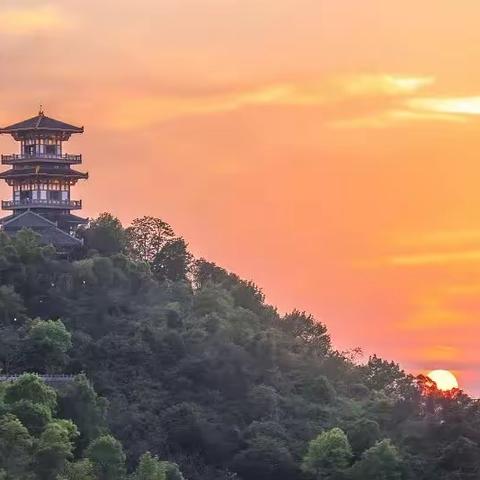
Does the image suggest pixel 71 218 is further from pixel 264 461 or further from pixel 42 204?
pixel 264 461

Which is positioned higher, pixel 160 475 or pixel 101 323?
pixel 101 323

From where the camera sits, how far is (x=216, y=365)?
100375mm

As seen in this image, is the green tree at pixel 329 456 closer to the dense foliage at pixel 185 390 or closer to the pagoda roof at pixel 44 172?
the dense foliage at pixel 185 390

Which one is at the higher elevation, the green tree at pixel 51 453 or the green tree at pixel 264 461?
A: the green tree at pixel 264 461

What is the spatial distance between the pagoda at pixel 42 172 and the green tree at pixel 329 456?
25.8 m

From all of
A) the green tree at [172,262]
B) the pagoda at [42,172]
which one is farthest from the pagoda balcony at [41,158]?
the green tree at [172,262]

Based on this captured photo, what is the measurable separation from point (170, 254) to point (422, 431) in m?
24.3

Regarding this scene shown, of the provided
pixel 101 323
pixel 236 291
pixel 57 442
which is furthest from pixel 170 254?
pixel 57 442

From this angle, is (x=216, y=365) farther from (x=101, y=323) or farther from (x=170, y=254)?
(x=170, y=254)

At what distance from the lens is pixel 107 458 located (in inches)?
3361

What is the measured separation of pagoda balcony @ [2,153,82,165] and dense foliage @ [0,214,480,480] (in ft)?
20.2

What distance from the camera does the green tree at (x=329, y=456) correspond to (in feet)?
301

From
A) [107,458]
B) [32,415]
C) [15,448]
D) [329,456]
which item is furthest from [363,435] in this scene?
[15,448]

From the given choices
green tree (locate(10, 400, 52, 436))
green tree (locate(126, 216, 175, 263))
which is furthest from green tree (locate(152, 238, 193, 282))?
green tree (locate(10, 400, 52, 436))
